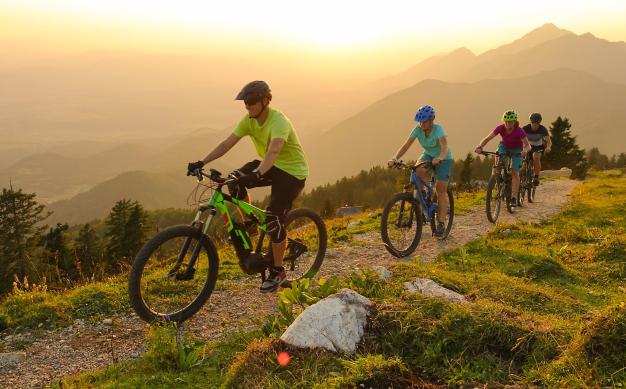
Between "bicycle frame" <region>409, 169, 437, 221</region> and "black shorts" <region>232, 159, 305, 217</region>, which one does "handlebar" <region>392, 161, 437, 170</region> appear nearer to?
"bicycle frame" <region>409, 169, 437, 221</region>

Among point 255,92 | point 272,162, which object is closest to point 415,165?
point 272,162

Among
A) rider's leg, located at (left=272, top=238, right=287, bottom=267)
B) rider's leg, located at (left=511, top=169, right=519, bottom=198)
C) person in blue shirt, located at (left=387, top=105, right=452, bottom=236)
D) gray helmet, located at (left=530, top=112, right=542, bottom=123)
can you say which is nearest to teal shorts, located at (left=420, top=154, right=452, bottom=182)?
person in blue shirt, located at (left=387, top=105, right=452, bottom=236)

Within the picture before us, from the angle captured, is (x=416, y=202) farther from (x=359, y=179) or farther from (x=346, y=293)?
(x=359, y=179)

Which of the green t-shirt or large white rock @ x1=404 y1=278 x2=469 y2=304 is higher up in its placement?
the green t-shirt

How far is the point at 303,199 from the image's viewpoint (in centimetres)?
9544

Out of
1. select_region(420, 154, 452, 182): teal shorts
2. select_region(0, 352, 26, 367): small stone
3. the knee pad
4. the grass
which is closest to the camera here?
the grass

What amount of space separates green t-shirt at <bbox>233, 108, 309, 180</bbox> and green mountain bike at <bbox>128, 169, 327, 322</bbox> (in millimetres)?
849

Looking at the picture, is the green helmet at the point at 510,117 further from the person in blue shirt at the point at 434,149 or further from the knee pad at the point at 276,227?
the knee pad at the point at 276,227

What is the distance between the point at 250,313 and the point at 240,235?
4.04 ft

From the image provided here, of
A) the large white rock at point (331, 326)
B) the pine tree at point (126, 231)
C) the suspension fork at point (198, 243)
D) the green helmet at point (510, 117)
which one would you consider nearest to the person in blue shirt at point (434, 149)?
the green helmet at point (510, 117)

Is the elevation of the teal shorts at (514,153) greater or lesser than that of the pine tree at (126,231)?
greater

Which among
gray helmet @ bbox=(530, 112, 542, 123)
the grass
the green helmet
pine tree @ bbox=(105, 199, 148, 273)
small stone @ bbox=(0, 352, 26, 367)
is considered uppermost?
gray helmet @ bbox=(530, 112, 542, 123)

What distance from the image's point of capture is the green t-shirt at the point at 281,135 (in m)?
6.42

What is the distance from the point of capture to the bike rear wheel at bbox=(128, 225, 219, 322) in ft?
19.2
